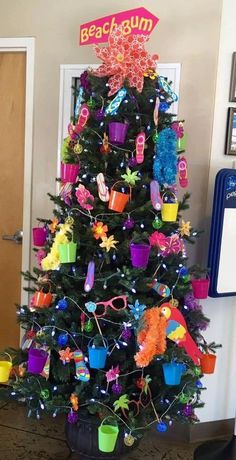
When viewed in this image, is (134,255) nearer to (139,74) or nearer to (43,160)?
(139,74)

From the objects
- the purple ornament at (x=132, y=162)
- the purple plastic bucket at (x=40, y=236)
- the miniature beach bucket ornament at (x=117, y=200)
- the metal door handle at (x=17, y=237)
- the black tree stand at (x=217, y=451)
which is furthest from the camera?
the metal door handle at (x=17, y=237)

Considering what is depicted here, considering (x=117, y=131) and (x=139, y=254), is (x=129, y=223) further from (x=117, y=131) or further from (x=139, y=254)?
(x=117, y=131)

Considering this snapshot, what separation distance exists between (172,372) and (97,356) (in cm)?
32

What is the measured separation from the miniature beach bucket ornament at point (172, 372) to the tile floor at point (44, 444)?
2.77 feet

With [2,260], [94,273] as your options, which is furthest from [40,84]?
[94,273]

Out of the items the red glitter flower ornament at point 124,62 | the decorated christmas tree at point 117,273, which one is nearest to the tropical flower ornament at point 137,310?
the decorated christmas tree at point 117,273

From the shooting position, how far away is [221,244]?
2238 millimetres

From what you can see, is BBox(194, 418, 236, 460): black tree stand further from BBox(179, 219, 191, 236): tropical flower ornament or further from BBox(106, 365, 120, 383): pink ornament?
BBox(179, 219, 191, 236): tropical flower ornament

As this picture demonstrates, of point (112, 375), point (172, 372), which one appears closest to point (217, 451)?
point (172, 372)

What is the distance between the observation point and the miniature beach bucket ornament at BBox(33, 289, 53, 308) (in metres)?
1.92

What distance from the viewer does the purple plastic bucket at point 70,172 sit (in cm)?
193

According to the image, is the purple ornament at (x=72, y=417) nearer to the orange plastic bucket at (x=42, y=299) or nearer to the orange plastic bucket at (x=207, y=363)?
the orange plastic bucket at (x=42, y=299)

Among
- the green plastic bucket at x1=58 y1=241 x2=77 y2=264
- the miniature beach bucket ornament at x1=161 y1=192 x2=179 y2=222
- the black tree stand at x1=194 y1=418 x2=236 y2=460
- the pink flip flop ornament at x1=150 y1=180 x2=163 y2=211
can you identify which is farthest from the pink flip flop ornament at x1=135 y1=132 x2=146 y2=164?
the black tree stand at x1=194 y1=418 x2=236 y2=460

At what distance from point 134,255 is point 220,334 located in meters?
1.04
